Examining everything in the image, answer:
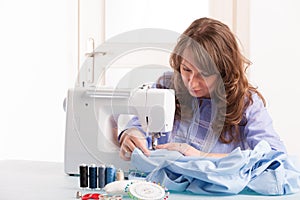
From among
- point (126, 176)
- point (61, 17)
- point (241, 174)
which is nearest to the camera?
point (241, 174)

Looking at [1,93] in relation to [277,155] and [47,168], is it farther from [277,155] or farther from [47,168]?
[277,155]

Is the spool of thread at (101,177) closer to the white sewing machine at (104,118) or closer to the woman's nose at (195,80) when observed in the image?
the white sewing machine at (104,118)

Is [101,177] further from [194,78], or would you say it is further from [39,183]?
[194,78]

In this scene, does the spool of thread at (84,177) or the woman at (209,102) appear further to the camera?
the woman at (209,102)

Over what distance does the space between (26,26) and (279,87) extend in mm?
1529

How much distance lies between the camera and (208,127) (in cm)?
194

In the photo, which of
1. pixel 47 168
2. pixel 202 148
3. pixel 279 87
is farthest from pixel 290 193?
pixel 279 87

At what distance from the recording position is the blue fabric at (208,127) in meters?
1.85

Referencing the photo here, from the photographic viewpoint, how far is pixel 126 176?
6.11 ft

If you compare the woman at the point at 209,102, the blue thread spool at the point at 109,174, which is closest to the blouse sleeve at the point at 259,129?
the woman at the point at 209,102

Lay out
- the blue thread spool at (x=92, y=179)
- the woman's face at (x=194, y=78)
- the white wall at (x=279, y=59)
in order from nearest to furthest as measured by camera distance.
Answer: the blue thread spool at (x=92, y=179)
the woman's face at (x=194, y=78)
the white wall at (x=279, y=59)

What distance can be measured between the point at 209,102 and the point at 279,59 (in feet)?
5.37

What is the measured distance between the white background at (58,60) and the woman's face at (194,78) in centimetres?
165

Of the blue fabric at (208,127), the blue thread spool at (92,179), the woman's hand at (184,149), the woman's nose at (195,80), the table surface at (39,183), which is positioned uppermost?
the woman's nose at (195,80)
